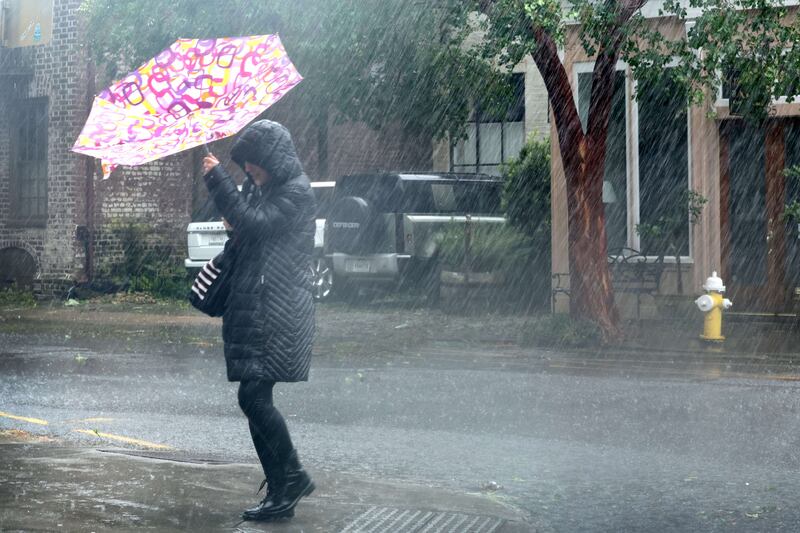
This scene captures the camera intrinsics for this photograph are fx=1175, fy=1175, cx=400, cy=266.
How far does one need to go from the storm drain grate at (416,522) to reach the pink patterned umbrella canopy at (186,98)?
6.49 feet

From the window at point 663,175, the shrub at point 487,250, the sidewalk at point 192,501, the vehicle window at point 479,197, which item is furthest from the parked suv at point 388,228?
the sidewalk at point 192,501

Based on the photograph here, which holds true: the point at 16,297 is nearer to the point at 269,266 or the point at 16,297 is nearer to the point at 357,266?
the point at 357,266

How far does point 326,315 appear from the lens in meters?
18.3

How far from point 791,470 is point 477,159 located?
19930 mm

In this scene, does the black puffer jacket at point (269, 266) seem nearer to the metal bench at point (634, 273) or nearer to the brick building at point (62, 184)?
the metal bench at point (634, 273)

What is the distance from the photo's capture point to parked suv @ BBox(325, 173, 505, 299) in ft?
64.2

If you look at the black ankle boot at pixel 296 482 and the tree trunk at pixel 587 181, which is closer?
the black ankle boot at pixel 296 482

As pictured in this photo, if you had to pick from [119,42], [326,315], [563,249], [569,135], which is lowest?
[326,315]

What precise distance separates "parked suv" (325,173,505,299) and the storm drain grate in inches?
529

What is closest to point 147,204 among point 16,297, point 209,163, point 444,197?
point 16,297

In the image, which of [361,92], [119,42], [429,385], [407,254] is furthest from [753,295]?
[119,42]

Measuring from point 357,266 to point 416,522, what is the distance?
46.5ft

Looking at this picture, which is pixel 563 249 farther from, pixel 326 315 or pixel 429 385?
pixel 429 385

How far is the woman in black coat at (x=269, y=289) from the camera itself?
5.48 m
